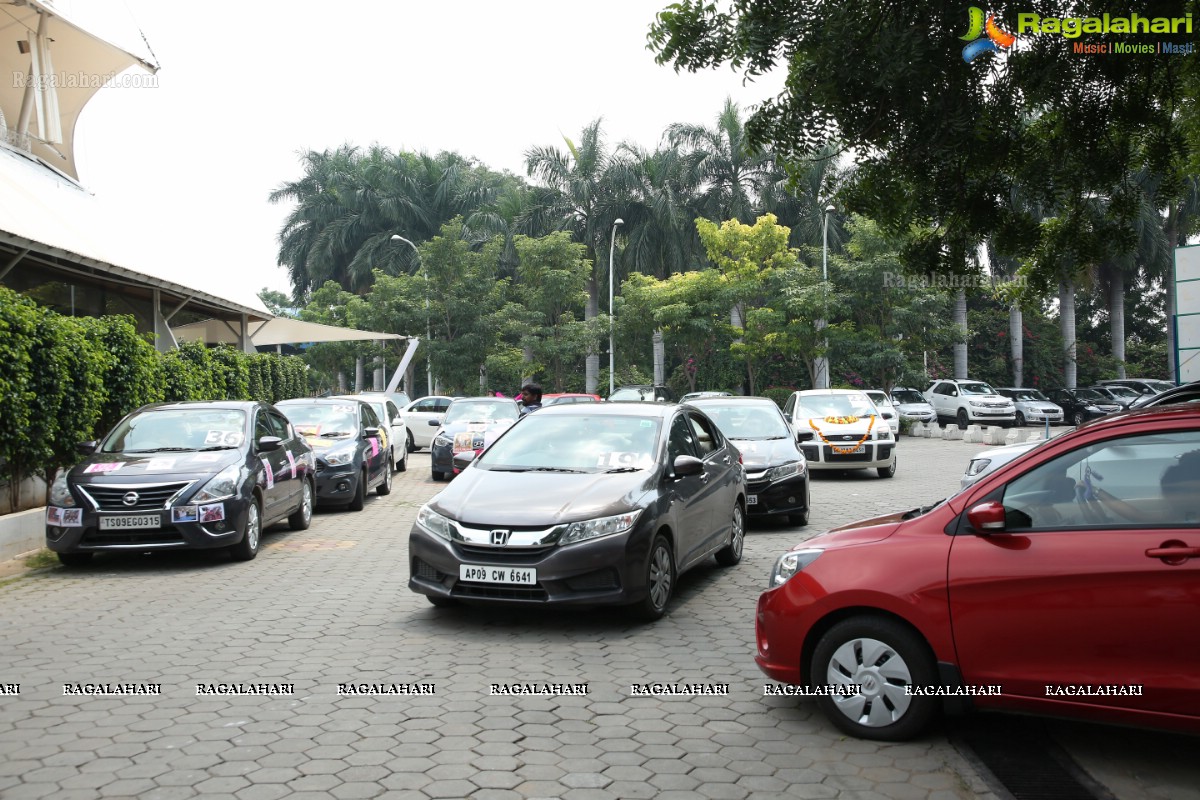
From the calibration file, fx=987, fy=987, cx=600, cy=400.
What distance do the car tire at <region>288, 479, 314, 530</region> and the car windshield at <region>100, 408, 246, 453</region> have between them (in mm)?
1758

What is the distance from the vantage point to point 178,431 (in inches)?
409

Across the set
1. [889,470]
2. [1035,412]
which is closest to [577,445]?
[889,470]

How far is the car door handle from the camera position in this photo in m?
3.92

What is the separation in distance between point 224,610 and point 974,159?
7.19 m

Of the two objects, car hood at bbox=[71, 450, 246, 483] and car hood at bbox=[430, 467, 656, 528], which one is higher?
car hood at bbox=[71, 450, 246, 483]

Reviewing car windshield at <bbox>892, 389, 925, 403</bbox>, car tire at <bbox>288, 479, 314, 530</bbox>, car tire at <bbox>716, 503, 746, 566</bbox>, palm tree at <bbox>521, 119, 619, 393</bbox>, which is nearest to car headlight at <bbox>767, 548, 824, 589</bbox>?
car tire at <bbox>716, 503, 746, 566</bbox>

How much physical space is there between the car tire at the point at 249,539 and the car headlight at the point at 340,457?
400 centimetres

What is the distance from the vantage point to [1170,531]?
402 centimetres

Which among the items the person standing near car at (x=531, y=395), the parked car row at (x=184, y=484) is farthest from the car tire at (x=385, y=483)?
the parked car row at (x=184, y=484)

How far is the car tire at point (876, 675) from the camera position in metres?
4.50

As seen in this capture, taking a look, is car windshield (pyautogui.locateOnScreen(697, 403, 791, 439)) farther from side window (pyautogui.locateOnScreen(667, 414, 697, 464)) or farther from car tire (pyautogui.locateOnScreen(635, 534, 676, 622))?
car tire (pyautogui.locateOnScreen(635, 534, 676, 622))

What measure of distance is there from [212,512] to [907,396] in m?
30.9

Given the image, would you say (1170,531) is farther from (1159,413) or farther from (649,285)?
(649,285)

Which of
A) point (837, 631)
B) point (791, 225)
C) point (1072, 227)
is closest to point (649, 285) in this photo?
point (791, 225)
